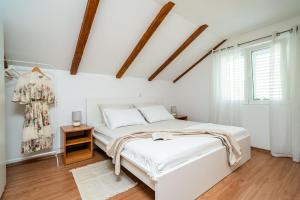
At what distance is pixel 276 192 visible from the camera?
1.69 metres

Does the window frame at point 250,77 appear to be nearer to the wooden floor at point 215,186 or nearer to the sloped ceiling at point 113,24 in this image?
the sloped ceiling at point 113,24

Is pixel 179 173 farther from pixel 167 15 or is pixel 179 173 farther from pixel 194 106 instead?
pixel 194 106

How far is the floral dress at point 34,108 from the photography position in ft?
7.13

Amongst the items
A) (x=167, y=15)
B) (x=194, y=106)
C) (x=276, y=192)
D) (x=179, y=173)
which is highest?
(x=167, y=15)

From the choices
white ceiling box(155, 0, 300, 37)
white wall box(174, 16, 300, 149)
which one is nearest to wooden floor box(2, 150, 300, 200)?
white wall box(174, 16, 300, 149)

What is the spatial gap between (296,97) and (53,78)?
4193 millimetres

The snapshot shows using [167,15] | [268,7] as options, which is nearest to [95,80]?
[167,15]

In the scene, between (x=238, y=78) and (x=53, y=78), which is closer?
(x=53, y=78)

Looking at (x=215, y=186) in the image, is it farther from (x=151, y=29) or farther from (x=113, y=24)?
(x=113, y=24)

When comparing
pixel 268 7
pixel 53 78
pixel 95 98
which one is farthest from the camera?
pixel 95 98

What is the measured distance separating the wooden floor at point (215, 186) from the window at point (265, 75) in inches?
47.4

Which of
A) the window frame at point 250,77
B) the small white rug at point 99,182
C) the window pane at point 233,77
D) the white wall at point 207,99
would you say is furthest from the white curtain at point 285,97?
the small white rug at point 99,182

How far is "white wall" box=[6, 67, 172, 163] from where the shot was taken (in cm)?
238

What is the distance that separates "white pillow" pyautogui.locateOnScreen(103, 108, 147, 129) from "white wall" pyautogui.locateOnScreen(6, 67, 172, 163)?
62cm
